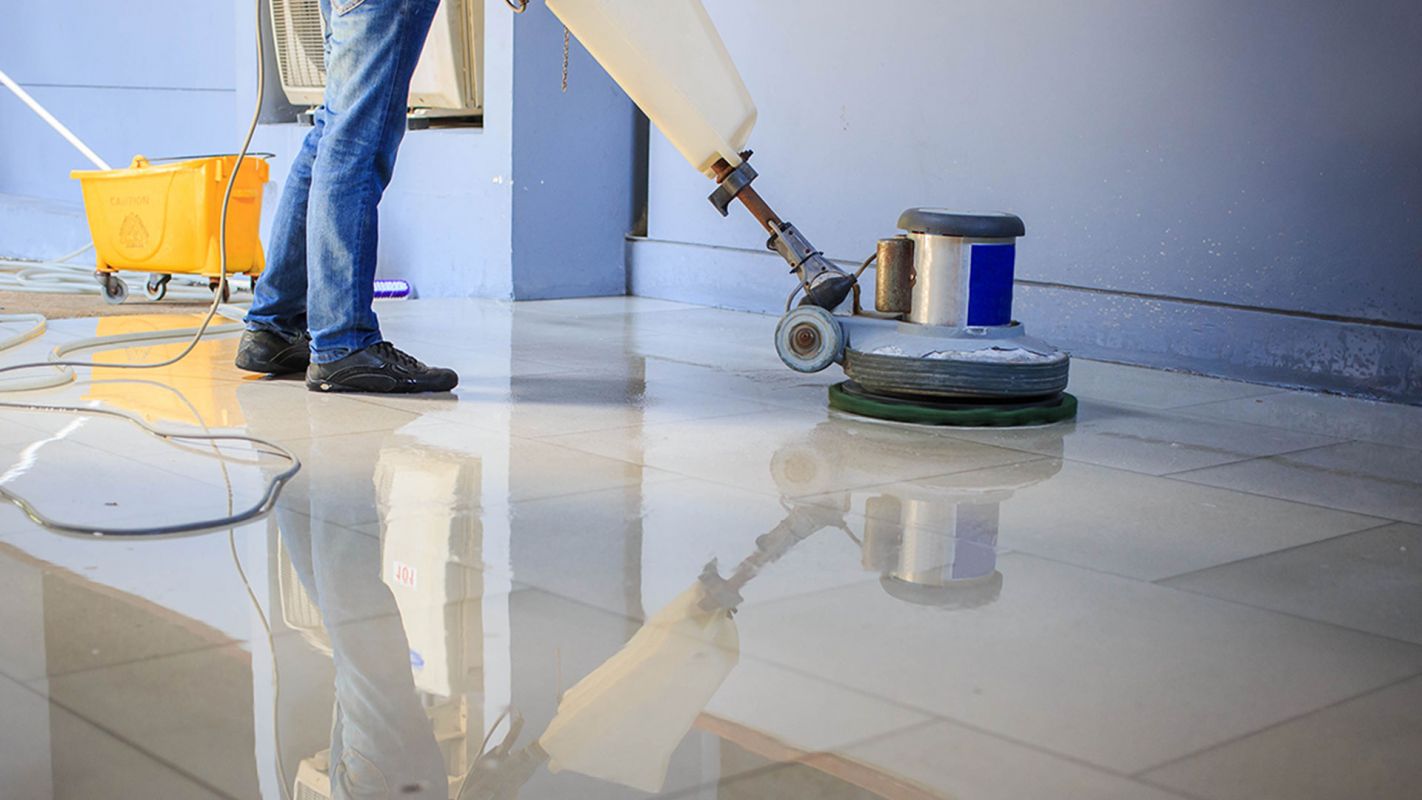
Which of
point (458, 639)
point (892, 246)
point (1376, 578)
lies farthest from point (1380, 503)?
point (458, 639)

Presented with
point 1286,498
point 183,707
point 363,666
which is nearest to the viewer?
point 183,707

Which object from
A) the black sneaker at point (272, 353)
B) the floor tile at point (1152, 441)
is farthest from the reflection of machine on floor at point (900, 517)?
the black sneaker at point (272, 353)

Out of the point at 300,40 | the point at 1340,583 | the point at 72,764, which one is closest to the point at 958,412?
the point at 1340,583

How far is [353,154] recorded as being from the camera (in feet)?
8.24

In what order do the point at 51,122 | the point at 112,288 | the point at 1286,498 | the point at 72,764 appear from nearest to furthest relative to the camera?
the point at 72,764
the point at 1286,498
the point at 112,288
the point at 51,122

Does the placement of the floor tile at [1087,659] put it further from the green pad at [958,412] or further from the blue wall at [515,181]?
the blue wall at [515,181]

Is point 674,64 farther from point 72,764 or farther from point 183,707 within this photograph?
point 72,764

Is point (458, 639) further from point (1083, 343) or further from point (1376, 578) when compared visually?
point (1083, 343)

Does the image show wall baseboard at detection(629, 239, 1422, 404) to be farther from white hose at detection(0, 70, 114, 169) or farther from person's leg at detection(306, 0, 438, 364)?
white hose at detection(0, 70, 114, 169)

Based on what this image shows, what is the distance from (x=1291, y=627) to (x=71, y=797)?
3.55 ft

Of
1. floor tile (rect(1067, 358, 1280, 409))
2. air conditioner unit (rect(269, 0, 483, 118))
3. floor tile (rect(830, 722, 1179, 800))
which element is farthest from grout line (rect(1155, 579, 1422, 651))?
air conditioner unit (rect(269, 0, 483, 118))

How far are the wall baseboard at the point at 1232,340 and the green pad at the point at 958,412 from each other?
70 cm

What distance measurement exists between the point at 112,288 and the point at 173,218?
305 millimetres

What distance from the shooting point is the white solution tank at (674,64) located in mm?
2480
